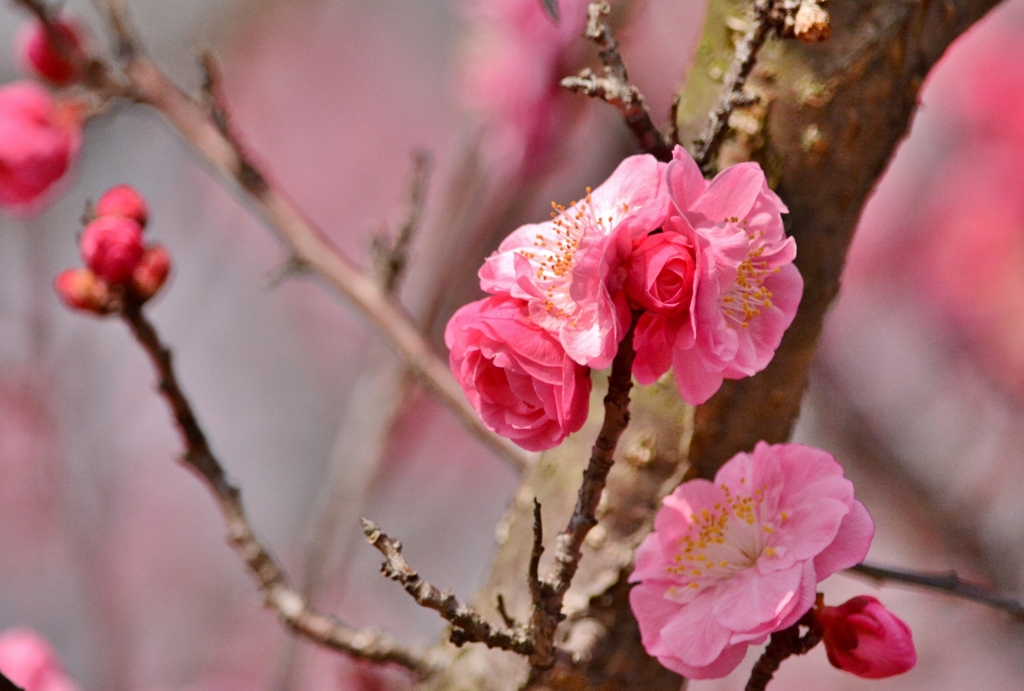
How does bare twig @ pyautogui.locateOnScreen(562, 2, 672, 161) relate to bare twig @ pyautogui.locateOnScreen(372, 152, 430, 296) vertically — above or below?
above

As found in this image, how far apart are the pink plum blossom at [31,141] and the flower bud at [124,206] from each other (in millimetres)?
Answer: 363

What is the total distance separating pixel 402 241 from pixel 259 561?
→ 37 cm

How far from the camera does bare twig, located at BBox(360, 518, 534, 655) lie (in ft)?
1.21

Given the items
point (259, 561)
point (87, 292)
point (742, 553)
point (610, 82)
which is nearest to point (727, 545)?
point (742, 553)

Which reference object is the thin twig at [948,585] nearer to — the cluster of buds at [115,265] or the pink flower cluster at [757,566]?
the pink flower cluster at [757,566]

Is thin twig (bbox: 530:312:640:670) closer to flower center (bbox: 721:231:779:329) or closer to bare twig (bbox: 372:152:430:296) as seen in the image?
flower center (bbox: 721:231:779:329)

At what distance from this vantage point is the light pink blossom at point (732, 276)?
36 centimetres

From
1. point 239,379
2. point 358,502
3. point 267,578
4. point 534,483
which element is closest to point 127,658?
point 239,379

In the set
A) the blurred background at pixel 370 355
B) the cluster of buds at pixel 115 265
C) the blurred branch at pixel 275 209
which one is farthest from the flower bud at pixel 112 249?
the blurred background at pixel 370 355

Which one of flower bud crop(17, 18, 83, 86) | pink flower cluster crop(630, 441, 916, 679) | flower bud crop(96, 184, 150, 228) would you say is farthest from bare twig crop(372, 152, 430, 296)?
pink flower cluster crop(630, 441, 916, 679)

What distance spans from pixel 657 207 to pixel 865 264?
2.44 meters

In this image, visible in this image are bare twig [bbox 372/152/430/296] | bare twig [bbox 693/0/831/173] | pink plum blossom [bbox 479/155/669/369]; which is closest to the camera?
pink plum blossom [bbox 479/155/669/369]

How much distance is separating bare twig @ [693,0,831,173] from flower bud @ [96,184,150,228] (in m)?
0.43

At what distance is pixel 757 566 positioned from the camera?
1.33 ft
